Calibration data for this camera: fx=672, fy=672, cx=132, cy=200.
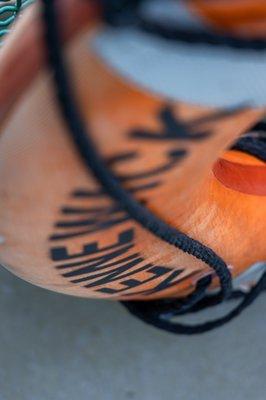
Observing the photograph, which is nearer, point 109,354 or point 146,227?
point 146,227

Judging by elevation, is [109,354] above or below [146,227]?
below

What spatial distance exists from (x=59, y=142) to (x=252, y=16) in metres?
0.15

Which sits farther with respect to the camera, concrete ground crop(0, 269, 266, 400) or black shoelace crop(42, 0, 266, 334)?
concrete ground crop(0, 269, 266, 400)

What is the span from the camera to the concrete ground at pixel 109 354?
3.10 feet

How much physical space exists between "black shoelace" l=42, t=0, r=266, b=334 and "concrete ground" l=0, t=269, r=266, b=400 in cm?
6

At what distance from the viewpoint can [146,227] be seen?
1.80 ft

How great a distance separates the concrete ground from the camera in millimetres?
944

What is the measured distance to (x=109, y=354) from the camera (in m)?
0.97

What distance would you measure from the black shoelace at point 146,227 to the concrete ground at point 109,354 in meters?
0.06

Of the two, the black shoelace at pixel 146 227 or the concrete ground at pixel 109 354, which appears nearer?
the black shoelace at pixel 146 227

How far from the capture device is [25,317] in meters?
0.99

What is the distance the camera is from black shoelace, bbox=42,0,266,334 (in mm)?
422

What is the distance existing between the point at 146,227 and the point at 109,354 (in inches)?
18.3

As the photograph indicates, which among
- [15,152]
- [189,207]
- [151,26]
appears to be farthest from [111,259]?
[151,26]
